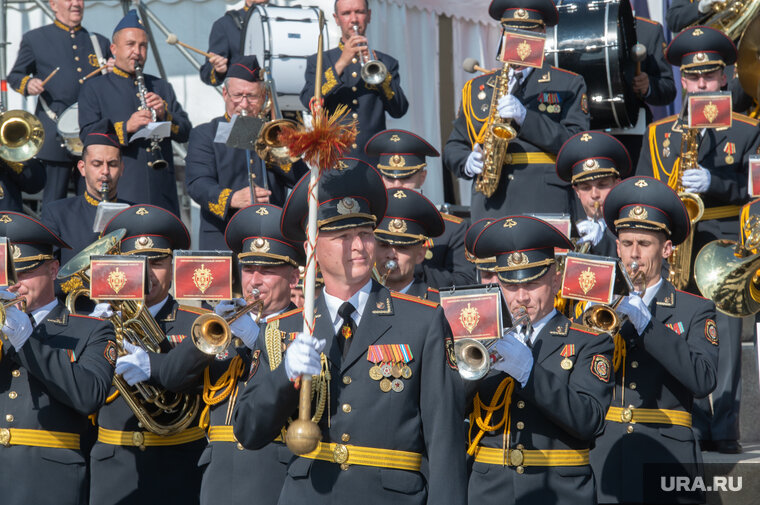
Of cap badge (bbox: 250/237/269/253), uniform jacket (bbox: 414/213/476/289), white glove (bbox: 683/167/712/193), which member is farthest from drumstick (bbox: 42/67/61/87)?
white glove (bbox: 683/167/712/193)

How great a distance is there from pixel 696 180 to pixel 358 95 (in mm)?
2803

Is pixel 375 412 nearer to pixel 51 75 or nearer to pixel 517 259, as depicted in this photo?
pixel 517 259

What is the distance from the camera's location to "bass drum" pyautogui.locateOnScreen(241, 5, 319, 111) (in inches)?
416

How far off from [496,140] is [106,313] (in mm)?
3440

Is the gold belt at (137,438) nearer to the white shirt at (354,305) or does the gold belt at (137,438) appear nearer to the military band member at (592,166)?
the white shirt at (354,305)

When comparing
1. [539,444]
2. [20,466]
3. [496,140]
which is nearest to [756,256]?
[539,444]

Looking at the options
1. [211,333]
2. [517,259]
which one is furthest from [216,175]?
[517,259]

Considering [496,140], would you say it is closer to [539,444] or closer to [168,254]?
[168,254]

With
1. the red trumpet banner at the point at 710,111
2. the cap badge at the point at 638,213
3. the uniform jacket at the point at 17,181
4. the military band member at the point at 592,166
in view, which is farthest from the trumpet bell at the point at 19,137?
the red trumpet banner at the point at 710,111

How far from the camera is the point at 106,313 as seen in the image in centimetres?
Result: 663

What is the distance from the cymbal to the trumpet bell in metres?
5.55

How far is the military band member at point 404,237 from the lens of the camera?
7426mm

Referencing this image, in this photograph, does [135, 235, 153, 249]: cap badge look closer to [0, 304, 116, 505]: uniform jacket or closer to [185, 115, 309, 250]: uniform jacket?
[0, 304, 116, 505]: uniform jacket

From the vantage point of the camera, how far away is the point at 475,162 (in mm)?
8945
